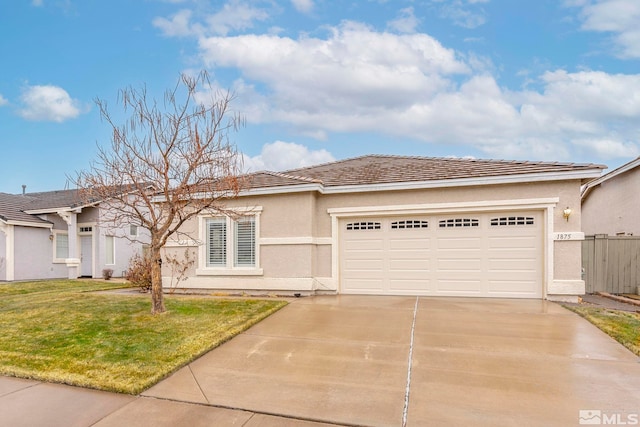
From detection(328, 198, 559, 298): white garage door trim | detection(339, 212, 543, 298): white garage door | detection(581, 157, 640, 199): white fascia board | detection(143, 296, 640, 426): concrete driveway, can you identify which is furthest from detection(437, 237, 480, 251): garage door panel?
detection(581, 157, 640, 199): white fascia board

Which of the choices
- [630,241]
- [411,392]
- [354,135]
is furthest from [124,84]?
[630,241]

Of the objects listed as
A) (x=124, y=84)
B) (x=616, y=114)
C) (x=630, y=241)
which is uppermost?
(x=616, y=114)

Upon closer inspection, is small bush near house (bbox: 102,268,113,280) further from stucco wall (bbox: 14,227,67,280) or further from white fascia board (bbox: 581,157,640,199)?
white fascia board (bbox: 581,157,640,199)

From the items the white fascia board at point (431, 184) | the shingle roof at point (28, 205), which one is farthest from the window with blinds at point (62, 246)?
the white fascia board at point (431, 184)

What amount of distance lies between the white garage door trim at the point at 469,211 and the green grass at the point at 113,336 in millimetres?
2852

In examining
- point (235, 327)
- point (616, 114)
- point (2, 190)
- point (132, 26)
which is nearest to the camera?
point (235, 327)

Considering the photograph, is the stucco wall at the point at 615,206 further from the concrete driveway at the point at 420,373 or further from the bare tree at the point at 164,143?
the bare tree at the point at 164,143

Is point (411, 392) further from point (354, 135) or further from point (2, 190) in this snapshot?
point (2, 190)

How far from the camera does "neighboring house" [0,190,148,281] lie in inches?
672

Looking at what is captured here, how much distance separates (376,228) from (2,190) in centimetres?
2273

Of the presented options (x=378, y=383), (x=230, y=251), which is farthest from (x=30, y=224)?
(x=378, y=383)

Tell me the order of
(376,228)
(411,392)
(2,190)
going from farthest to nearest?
1. (2,190)
2. (376,228)
3. (411,392)

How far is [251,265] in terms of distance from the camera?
10.9 metres

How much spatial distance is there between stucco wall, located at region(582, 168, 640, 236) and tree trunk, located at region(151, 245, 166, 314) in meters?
15.0
